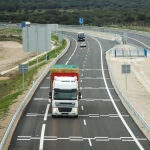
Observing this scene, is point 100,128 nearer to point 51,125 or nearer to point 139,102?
point 51,125

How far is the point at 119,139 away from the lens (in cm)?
3375

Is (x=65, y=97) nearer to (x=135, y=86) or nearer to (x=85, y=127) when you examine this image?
(x=85, y=127)

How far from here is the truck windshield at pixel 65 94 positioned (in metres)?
40.5

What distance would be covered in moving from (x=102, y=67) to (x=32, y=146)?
160ft

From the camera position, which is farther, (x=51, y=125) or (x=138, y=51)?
(x=138, y=51)

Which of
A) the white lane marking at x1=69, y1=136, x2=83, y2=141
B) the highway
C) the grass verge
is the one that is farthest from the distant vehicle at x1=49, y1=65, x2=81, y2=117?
the white lane marking at x1=69, y1=136, x2=83, y2=141

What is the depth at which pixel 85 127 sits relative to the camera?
1478 inches

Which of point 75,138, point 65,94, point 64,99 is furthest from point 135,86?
point 75,138

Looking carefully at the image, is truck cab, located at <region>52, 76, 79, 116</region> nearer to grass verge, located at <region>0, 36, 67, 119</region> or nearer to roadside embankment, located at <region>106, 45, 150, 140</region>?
grass verge, located at <region>0, 36, 67, 119</region>

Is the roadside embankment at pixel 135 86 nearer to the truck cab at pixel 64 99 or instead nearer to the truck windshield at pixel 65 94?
the truck cab at pixel 64 99

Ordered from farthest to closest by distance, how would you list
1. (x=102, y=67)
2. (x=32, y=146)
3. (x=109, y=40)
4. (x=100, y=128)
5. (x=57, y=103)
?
(x=109, y=40), (x=102, y=67), (x=57, y=103), (x=100, y=128), (x=32, y=146)

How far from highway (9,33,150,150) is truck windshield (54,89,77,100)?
5.24ft

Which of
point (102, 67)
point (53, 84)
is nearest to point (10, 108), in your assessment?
point (53, 84)

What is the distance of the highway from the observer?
1259 inches
